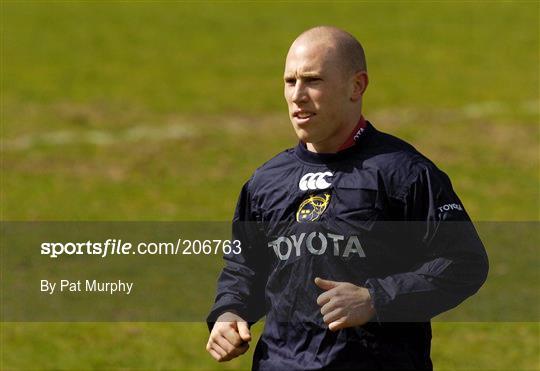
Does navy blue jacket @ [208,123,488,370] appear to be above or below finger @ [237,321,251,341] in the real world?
above

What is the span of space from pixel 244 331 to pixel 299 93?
4.17 feet

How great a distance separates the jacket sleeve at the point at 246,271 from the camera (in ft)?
22.1

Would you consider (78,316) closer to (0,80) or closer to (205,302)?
(205,302)

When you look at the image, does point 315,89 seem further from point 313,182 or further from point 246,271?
point 246,271

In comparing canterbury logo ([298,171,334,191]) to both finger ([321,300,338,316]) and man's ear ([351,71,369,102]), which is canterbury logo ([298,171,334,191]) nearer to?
man's ear ([351,71,369,102])

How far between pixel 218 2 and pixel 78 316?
35635 millimetres

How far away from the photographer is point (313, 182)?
21.2ft

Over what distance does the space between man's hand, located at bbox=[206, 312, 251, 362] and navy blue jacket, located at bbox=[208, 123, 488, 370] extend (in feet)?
0.46

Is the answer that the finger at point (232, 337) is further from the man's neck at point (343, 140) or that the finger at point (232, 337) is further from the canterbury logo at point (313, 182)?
the man's neck at point (343, 140)

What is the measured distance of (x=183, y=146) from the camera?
30141mm

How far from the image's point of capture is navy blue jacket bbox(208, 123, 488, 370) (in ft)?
20.4

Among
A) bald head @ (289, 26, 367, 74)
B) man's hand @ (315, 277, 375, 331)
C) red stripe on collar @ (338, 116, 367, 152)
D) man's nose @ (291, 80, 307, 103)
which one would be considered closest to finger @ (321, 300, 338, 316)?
man's hand @ (315, 277, 375, 331)

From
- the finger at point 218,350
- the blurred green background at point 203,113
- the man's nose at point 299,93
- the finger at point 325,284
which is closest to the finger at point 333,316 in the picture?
the finger at point 325,284

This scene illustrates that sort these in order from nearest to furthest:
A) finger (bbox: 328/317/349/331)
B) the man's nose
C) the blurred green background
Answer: finger (bbox: 328/317/349/331), the man's nose, the blurred green background
